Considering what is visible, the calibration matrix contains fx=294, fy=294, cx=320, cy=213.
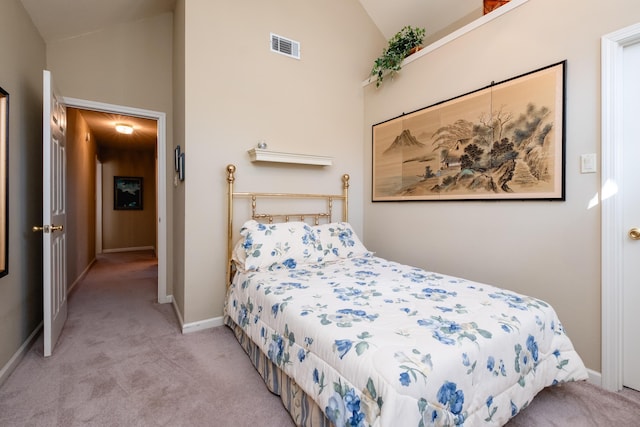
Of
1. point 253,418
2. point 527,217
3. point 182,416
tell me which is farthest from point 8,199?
point 527,217

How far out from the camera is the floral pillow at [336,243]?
8.73 ft

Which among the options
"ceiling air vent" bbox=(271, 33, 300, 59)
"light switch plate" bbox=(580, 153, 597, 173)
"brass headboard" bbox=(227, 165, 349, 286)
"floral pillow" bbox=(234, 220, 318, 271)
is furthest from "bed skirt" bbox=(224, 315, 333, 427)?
"ceiling air vent" bbox=(271, 33, 300, 59)

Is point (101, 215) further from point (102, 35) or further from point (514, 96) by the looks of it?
point (514, 96)

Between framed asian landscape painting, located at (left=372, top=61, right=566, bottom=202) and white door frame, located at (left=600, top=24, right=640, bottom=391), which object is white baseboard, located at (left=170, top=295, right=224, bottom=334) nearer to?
framed asian landscape painting, located at (left=372, top=61, right=566, bottom=202)

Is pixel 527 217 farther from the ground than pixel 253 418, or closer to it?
farther from the ground

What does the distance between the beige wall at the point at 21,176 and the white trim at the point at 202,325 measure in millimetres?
1062

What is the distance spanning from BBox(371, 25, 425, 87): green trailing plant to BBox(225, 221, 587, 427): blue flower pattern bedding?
82.6 inches

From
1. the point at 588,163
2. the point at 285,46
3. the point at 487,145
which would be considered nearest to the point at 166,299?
the point at 285,46

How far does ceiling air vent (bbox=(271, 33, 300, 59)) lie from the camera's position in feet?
9.55

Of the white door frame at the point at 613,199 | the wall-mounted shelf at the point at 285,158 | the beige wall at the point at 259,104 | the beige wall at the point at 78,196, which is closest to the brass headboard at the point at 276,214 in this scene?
the beige wall at the point at 259,104

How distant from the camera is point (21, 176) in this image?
2.13m

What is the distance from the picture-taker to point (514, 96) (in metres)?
2.12

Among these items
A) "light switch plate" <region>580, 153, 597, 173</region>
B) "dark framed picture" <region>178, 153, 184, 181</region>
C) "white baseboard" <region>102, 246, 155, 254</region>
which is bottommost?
"white baseboard" <region>102, 246, 155, 254</region>

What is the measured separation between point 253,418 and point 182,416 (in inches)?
14.5
